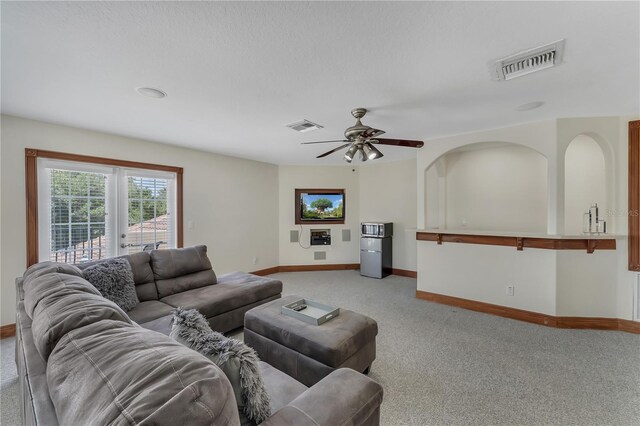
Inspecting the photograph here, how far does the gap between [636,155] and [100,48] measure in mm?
5158

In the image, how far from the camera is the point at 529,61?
1915 mm

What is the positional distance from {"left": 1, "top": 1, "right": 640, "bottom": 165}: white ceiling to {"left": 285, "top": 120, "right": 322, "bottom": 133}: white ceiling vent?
0.14 meters

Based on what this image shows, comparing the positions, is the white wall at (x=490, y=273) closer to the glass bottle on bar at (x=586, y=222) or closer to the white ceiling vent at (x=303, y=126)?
the glass bottle on bar at (x=586, y=222)

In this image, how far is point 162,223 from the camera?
421 cm

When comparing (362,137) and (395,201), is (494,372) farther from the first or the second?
(395,201)

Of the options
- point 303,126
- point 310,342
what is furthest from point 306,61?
point 310,342

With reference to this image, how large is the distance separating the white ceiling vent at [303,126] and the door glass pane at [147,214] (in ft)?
7.83

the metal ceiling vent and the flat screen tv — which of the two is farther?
the flat screen tv

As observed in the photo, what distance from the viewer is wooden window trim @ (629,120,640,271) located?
9.73 feet

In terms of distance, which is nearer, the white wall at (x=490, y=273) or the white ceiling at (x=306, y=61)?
the white ceiling at (x=306, y=61)

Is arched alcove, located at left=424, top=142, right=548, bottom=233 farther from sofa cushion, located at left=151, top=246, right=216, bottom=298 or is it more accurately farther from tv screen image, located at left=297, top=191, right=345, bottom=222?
sofa cushion, located at left=151, top=246, right=216, bottom=298

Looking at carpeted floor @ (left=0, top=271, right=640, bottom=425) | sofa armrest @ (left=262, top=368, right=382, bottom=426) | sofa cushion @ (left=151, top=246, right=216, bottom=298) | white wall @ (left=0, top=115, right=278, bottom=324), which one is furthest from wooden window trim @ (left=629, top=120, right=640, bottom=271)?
white wall @ (left=0, top=115, right=278, bottom=324)

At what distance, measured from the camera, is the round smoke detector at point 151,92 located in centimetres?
230

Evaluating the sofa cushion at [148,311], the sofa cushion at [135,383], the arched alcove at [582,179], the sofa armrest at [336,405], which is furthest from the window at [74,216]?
the arched alcove at [582,179]
